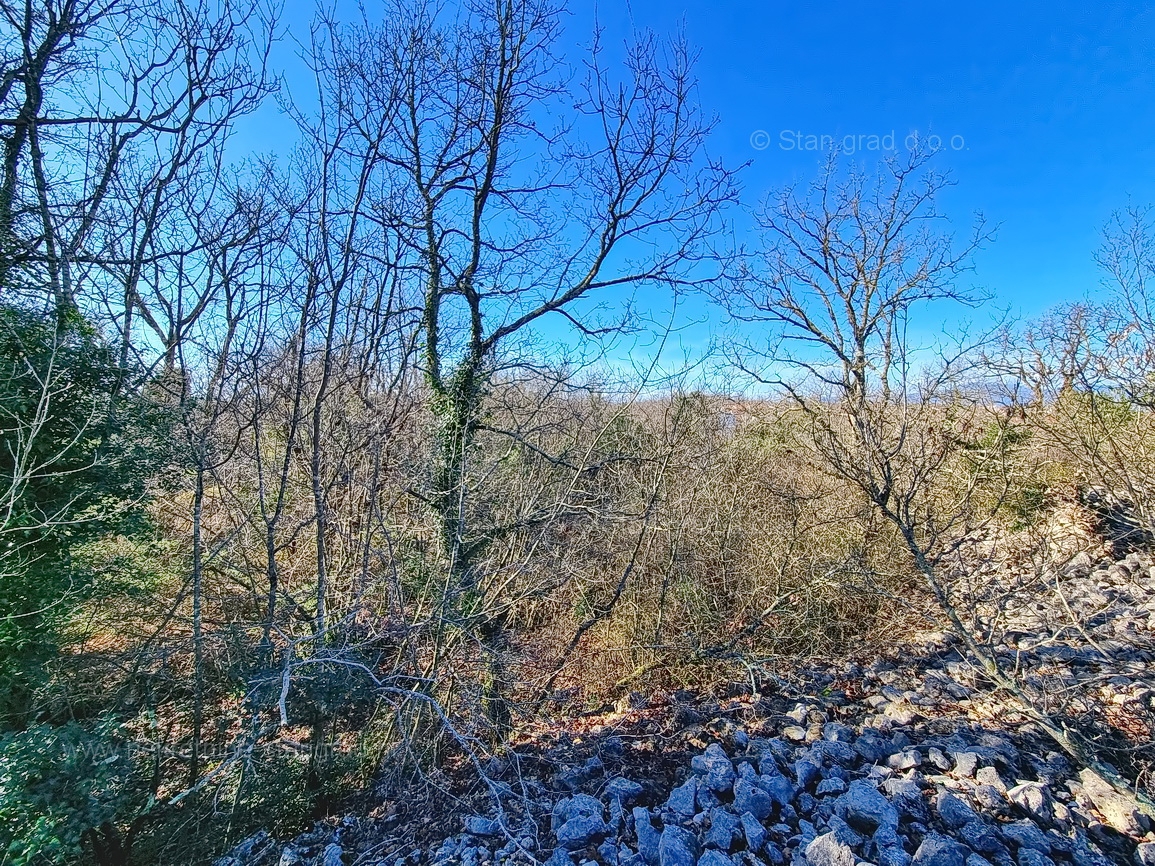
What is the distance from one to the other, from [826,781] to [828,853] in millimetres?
497

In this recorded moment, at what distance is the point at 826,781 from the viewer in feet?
8.13

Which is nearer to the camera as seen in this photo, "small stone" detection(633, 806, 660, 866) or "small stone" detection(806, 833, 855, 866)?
"small stone" detection(806, 833, 855, 866)

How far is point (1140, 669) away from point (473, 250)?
6.64 metres

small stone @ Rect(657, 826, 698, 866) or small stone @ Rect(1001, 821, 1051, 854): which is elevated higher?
small stone @ Rect(1001, 821, 1051, 854)

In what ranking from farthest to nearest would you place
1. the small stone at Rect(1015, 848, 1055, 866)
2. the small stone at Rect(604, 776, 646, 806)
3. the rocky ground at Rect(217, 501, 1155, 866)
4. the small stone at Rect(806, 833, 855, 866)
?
1. the small stone at Rect(604, 776, 646, 806)
2. the rocky ground at Rect(217, 501, 1155, 866)
3. the small stone at Rect(806, 833, 855, 866)
4. the small stone at Rect(1015, 848, 1055, 866)

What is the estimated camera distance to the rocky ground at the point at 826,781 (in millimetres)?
2109

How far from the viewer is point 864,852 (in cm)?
210

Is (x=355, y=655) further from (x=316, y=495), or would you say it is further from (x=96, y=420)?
(x=96, y=420)

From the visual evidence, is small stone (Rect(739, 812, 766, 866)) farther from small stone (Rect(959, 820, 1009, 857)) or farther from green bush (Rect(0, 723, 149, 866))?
green bush (Rect(0, 723, 149, 866))

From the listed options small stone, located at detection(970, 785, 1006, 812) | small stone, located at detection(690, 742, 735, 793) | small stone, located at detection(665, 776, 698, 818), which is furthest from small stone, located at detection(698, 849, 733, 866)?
small stone, located at detection(970, 785, 1006, 812)

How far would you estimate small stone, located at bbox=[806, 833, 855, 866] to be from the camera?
2.00 meters

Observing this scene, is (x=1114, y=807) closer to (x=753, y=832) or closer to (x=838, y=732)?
(x=838, y=732)

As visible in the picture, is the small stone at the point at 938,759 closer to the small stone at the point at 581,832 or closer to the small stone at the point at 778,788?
the small stone at the point at 778,788

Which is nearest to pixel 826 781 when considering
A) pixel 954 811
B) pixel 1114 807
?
pixel 954 811
